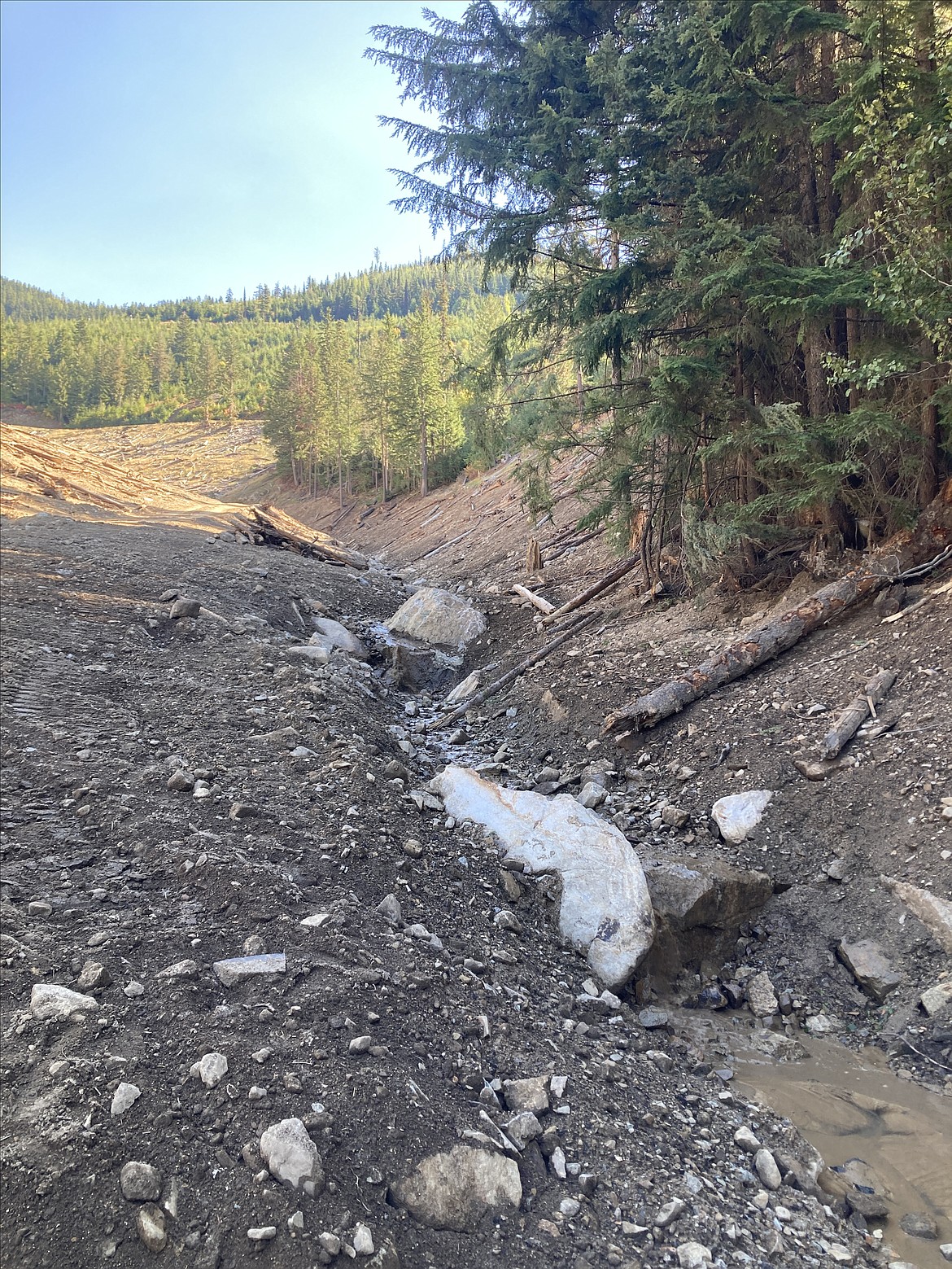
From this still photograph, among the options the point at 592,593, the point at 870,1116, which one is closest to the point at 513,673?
the point at 592,593

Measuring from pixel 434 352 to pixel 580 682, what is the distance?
3731cm

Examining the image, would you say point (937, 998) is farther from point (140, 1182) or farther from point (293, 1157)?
point (140, 1182)

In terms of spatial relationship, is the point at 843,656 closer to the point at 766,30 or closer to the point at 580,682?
the point at 580,682

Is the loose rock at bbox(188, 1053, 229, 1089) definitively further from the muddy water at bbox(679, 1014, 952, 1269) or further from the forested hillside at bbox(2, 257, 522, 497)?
the forested hillside at bbox(2, 257, 522, 497)

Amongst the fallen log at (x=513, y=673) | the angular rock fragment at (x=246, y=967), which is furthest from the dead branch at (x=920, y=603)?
the angular rock fragment at (x=246, y=967)

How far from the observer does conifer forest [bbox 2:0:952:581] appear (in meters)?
6.81

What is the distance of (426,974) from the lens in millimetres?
4301

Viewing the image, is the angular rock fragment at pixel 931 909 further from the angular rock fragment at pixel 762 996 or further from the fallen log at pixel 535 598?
the fallen log at pixel 535 598

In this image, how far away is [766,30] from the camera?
748 centimetres

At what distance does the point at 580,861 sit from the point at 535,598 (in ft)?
27.9

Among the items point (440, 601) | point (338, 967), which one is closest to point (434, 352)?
point (440, 601)

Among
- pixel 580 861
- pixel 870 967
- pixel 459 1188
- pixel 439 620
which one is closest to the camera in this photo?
pixel 459 1188

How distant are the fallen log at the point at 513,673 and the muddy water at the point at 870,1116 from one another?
20.1 ft

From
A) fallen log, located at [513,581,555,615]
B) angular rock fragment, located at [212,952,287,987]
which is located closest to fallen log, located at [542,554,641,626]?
fallen log, located at [513,581,555,615]
